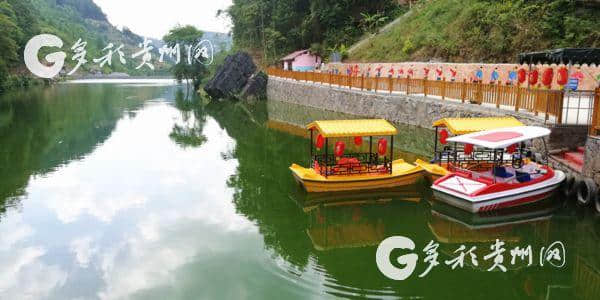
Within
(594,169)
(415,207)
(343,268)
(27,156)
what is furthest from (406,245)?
(27,156)

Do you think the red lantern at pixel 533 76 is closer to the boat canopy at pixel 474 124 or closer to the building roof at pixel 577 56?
the building roof at pixel 577 56

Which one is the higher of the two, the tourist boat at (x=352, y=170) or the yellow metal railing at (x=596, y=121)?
the yellow metal railing at (x=596, y=121)

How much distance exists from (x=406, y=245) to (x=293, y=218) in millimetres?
3036

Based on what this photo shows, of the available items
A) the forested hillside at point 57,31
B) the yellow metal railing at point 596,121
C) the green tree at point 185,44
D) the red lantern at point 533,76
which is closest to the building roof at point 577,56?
the red lantern at point 533,76

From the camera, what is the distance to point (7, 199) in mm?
13922

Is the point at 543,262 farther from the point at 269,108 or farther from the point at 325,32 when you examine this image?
the point at 325,32

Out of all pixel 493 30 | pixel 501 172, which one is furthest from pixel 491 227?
pixel 493 30

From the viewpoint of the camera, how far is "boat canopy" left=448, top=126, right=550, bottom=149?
37.5 feet

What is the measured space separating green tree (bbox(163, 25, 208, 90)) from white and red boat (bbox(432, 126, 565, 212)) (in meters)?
59.9

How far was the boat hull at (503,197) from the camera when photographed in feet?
37.8

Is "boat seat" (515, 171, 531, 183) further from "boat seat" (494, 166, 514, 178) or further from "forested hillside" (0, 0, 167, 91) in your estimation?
"forested hillside" (0, 0, 167, 91)

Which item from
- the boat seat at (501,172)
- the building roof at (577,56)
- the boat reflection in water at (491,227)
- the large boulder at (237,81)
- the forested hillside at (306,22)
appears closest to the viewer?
the boat reflection in water at (491,227)

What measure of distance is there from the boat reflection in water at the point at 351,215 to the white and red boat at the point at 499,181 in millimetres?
1144

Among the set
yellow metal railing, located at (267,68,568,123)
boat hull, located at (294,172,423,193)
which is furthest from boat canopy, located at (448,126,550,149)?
boat hull, located at (294,172,423,193)
